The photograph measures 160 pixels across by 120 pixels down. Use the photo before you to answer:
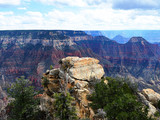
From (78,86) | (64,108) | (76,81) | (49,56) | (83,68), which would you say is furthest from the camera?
(49,56)

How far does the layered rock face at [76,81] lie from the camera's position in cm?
2316

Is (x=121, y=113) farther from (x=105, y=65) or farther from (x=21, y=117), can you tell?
(x=105, y=65)

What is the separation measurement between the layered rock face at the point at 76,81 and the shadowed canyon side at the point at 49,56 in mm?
79142

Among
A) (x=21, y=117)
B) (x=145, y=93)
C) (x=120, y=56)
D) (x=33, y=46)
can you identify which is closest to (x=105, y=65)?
(x=120, y=56)

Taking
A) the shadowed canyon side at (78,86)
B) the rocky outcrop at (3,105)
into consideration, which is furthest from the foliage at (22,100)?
the rocky outcrop at (3,105)

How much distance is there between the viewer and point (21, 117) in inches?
858

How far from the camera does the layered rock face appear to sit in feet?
76.0

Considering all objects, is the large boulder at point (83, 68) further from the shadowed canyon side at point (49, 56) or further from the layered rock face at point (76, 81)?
the shadowed canyon side at point (49, 56)

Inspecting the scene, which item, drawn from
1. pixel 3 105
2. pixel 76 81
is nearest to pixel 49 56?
pixel 3 105

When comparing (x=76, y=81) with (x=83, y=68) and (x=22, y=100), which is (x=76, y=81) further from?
(x=22, y=100)

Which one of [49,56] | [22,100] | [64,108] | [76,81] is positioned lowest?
[49,56]

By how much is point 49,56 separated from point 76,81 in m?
117

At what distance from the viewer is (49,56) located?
140m

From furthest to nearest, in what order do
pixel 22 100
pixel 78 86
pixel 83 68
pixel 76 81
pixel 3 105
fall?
pixel 3 105 → pixel 83 68 → pixel 76 81 → pixel 78 86 → pixel 22 100
